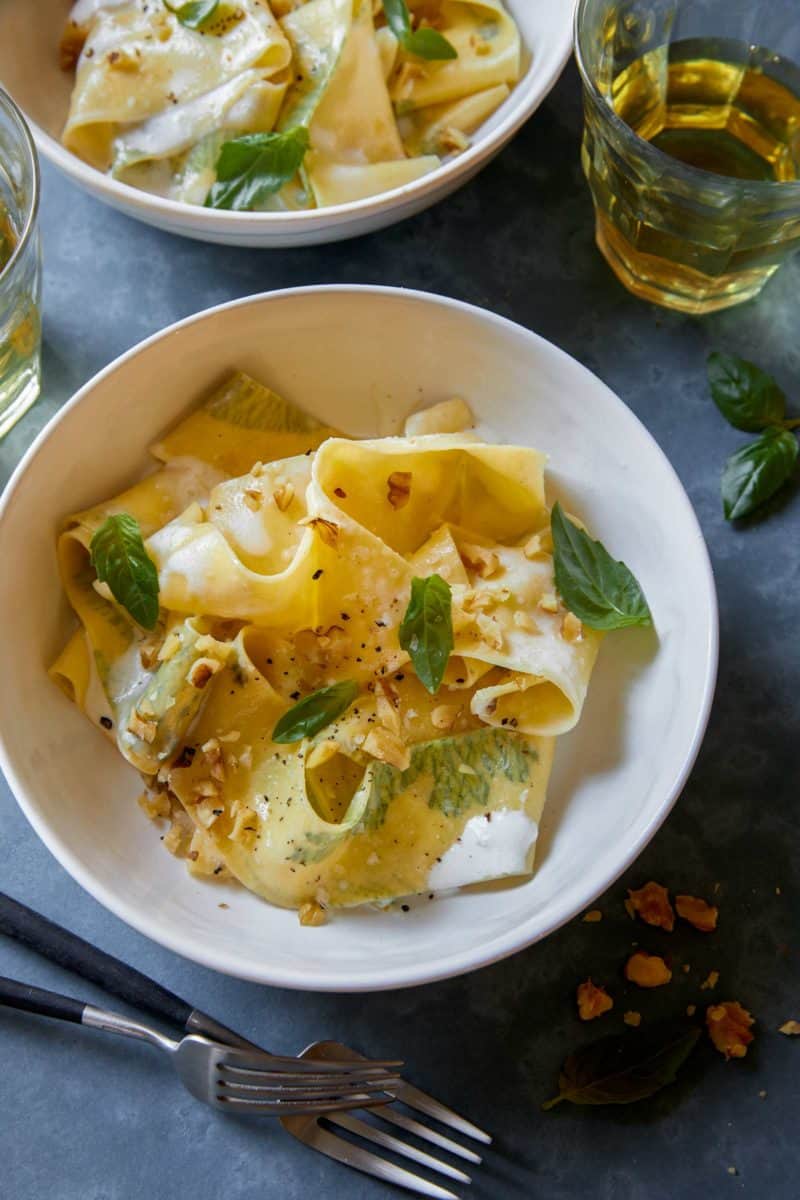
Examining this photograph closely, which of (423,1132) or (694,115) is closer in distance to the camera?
(423,1132)

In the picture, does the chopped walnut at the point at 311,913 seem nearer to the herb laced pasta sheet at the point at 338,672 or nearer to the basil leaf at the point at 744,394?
the herb laced pasta sheet at the point at 338,672

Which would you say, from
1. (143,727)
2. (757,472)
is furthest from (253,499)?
(757,472)

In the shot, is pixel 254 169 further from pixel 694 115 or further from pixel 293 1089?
pixel 293 1089

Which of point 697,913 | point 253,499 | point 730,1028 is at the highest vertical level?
point 253,499

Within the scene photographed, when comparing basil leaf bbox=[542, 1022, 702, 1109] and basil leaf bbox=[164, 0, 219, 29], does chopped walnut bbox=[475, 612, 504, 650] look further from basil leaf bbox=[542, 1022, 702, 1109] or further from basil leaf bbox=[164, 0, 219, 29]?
basil leaf bbox=[164, 0, 219, 29]

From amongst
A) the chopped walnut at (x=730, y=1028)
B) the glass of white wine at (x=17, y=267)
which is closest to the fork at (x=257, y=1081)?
the chopped walnut at (x=730, y=1028)
